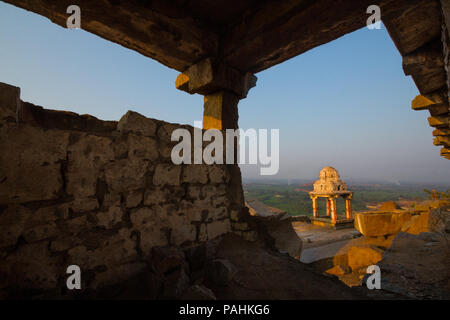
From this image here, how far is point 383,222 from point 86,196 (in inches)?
362

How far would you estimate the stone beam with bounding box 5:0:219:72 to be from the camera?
211 cm

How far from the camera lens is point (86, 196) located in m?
1.73

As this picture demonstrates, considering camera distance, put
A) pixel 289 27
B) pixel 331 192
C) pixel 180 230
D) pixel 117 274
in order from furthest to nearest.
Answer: pixel 331 192 < pixel 289 27 < pixel 180 230 < pixel 117 274

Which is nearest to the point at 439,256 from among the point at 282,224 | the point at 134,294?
the point at 282,224

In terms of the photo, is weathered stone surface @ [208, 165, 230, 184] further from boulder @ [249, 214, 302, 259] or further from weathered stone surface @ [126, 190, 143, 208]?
weathered stone surface @ [126, 190, 143, 208]

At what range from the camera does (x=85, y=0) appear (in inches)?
80.9

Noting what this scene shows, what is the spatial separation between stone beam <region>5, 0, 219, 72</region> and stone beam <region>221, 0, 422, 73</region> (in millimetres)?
450

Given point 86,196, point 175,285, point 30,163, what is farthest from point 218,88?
point 175,285

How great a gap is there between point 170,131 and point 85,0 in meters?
1.52

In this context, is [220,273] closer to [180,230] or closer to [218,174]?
[180,230]

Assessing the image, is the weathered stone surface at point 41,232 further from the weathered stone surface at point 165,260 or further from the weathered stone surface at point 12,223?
the weathered stone surface at point 165,260

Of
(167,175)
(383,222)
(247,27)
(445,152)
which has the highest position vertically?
(247,27)

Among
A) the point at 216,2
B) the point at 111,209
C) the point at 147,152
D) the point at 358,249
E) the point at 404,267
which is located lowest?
the point at 358,249
